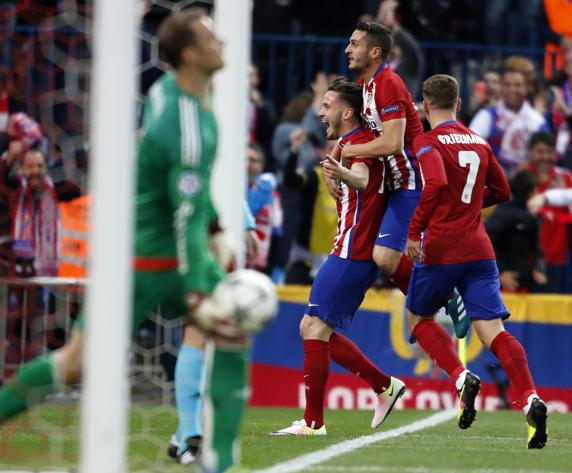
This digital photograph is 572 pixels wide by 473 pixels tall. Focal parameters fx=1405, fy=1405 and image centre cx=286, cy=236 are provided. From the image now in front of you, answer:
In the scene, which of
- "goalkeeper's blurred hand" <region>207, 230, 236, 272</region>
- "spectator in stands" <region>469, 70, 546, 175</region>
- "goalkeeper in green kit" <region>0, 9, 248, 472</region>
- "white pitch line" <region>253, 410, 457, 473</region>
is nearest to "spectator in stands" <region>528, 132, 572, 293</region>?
"spectator in stands" <region>469, 70, 546, 175</region>

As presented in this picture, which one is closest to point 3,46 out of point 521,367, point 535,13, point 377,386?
point 377,386

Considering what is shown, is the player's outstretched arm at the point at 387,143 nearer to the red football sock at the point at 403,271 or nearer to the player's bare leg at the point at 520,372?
the red football sock at the point at 403,271

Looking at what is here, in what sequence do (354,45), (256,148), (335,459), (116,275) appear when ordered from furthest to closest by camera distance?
1. (256,148)
2. (354,45)
3. (335,459)
4. (116,275)

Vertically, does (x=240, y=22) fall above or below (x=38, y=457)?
above

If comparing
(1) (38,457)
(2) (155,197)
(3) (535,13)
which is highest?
(3) (535,13)

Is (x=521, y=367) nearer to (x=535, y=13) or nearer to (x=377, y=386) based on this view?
(x=377, y=386)

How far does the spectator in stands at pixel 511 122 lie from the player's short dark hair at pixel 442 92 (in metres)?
5.49

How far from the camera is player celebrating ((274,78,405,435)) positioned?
8797mm

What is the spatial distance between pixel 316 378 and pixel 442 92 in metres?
1.96

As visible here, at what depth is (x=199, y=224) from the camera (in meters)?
5.63

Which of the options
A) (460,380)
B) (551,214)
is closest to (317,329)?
(460,380)

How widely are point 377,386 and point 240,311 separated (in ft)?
12.9

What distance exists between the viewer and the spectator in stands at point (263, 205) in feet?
44.9

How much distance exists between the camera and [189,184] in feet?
18.3
